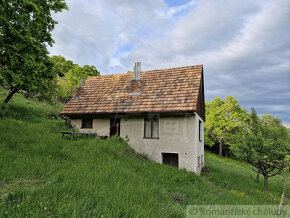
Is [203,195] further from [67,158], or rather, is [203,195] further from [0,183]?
[0,183]

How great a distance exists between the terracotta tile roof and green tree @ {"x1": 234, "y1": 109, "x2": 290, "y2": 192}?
15.5ft

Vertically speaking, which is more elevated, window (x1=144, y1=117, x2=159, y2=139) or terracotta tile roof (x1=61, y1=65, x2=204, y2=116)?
terracotta tile roof (x1=61, y1=65, x2=204, y2=116)

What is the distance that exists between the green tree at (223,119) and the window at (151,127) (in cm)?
2235

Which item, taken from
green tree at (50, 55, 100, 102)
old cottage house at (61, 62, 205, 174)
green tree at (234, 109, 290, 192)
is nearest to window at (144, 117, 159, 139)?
old cottage house at (61, 62, 205, 174)

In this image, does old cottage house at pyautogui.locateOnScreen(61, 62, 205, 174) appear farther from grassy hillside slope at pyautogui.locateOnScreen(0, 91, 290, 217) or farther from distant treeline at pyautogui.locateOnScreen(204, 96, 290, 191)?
distant treeline at pyautogui.locateOnScreen(204, 96, 290, 191)

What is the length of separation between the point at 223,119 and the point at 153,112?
24125 millimetres

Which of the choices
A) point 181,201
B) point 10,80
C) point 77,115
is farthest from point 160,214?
point 77,115

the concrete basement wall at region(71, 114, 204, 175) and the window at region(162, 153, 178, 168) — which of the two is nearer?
the concrete basement wall at region(71, 114, 204, 175)

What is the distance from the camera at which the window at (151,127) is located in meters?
12.0

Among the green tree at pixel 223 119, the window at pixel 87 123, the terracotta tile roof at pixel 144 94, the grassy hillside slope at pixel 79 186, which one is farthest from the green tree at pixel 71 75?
the green tree at pixel 223 119

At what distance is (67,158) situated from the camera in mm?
7457

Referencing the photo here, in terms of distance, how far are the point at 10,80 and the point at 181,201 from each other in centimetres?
959

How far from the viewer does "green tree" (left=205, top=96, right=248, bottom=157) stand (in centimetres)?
3059

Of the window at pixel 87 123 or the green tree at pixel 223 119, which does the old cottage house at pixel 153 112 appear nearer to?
the window at pixel 87 123
